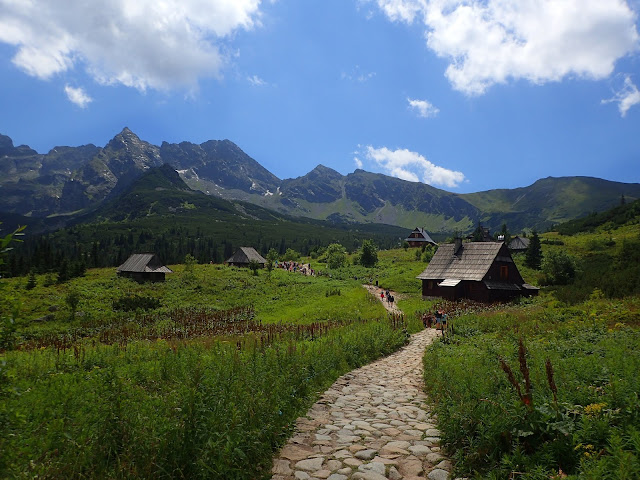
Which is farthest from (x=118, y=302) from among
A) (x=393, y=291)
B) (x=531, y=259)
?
(x=531, y=259)

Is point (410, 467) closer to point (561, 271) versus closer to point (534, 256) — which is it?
point (561, 271)

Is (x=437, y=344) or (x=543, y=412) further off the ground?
(x=543, y=412)

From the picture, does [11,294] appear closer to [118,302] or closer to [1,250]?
[1,250]

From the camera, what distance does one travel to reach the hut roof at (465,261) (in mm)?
43156

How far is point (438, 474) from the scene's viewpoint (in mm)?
5473

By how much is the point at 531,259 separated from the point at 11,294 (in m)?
76.2

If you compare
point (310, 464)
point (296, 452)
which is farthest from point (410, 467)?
point (296, 452)

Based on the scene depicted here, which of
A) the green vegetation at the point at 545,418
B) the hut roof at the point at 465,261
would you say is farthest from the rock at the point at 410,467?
the hut roof at the point at 465,261

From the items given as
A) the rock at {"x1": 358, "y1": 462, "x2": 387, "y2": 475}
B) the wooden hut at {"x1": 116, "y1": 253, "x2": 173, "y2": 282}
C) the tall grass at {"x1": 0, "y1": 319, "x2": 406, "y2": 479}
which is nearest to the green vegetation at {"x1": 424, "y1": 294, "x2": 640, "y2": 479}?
the rock at {"x1": 358, "y1": 462, "x2": 387, "y2": 475}

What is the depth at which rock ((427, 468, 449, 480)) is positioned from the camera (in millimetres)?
5370

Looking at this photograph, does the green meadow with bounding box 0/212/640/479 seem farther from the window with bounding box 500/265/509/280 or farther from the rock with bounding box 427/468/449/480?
the window with bounding box 500/265/509/280

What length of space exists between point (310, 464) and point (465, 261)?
43.5 metres

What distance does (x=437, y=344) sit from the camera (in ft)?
52.3

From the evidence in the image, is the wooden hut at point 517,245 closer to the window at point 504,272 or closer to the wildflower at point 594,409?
the window at point 504,272
